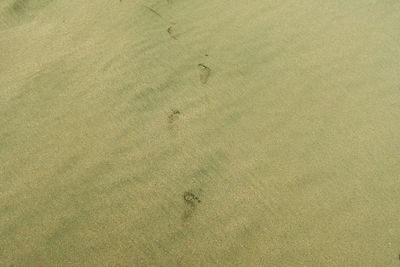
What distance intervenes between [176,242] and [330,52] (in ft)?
5.87

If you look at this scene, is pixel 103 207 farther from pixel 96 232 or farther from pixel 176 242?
Answer: pixel 176 242

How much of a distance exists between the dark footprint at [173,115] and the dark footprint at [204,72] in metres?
0.31

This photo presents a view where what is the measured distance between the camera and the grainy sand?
6.28 ft

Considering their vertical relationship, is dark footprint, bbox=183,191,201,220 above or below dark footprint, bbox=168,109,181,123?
below

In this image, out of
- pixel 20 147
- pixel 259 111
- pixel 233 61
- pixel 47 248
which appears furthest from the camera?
pixel 233 61

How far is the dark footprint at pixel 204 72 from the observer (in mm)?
2579

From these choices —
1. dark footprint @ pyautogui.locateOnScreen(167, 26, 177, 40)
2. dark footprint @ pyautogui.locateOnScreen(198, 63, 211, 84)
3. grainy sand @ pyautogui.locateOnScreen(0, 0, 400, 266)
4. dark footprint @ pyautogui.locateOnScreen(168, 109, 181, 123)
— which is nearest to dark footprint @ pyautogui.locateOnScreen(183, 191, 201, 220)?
grainy sand @ pyautogui.locateOnScreen(0, 0, 400, 266)

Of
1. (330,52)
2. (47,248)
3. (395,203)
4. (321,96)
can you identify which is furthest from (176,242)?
(330,52)

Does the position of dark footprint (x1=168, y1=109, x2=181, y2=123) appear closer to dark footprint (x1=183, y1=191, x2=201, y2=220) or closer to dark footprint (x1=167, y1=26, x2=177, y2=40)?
dark footprint (x1=183, y1=191, x2=201, y2=220)

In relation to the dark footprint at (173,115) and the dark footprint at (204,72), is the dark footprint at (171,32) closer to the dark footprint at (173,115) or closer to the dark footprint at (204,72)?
the dark footprint at (204,72)

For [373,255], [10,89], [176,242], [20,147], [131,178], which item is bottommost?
[373,255]

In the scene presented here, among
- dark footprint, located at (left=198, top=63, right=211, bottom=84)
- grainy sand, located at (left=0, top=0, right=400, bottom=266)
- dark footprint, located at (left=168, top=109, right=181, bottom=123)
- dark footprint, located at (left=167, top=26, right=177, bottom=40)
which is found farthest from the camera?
dark footprint, located at (left=167, top=26, right=177, bottom=40)

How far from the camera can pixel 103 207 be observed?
1998 mm

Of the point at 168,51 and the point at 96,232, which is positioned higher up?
the point at 168,51
